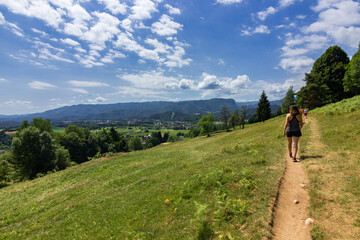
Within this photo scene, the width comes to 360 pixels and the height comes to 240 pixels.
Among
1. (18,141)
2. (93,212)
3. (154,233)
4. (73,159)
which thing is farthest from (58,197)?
(73,159)

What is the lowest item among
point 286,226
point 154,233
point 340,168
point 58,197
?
point 58,197

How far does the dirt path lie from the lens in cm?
512

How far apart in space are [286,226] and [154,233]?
5.25m

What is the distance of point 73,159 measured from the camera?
6438cm

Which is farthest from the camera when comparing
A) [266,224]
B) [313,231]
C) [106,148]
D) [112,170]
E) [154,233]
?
[106,148]

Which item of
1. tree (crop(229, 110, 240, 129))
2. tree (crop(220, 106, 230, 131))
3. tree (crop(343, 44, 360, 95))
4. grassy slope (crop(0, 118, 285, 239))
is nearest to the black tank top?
grassy slope (crop(0, 118, 285, 239))

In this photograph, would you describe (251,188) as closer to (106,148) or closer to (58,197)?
(58,197)

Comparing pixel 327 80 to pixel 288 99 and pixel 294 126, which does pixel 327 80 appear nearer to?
pixel 288 99

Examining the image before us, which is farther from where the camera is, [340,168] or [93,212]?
[93,212]

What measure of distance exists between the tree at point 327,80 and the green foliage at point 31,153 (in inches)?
2853

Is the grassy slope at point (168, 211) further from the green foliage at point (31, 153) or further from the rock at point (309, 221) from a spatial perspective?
the green foliage at point (31, 153)

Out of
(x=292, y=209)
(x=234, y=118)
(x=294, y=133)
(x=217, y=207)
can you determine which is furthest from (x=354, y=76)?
(x=234, y=118)

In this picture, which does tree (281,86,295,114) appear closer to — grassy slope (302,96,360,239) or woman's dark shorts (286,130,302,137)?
grassy slope (302,96,360,239)

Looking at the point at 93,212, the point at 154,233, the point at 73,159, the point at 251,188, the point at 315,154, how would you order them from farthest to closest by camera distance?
the point at 73,159
the point at 315,154
the point at 93,212
the point at 251,188
the point at 154,233
